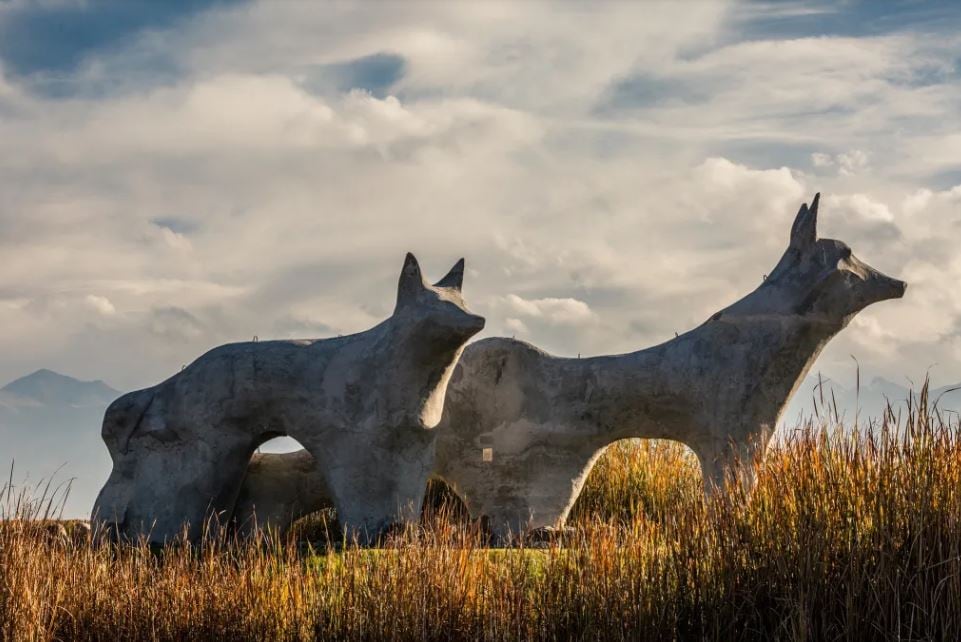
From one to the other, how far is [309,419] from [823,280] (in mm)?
4240

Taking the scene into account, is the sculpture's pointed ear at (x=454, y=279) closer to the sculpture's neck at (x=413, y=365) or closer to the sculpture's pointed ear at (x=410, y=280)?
the sculpture's pointed ear at (x=410, y=280)

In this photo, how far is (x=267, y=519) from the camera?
10.1 meters

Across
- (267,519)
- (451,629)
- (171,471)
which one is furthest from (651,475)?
(451,629)

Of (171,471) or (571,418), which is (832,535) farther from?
(171,471)

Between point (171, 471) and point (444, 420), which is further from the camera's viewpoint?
point (444, 420)

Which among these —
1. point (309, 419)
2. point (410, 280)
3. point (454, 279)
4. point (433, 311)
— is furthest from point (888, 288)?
point (309, 419)

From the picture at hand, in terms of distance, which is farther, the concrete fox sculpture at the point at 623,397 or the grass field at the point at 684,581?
the concrete fox sculpture at the point at 623,397

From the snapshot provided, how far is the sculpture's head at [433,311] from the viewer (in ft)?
29.5

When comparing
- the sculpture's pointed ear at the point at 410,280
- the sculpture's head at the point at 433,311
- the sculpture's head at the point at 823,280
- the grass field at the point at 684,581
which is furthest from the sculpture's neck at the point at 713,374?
the grass field at the point at 684,581

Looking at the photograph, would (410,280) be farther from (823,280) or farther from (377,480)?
(823,280)

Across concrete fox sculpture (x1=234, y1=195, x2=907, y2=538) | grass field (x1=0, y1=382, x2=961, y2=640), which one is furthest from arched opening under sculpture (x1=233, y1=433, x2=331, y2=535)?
grass field (x1=0, y1=382, x2=961, y2=640)

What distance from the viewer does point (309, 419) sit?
30.9 feet

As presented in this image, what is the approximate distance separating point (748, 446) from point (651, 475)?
2.25 meters

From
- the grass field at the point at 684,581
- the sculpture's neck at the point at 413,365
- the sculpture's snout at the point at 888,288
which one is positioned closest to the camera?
the grass field at the point at 684,581
